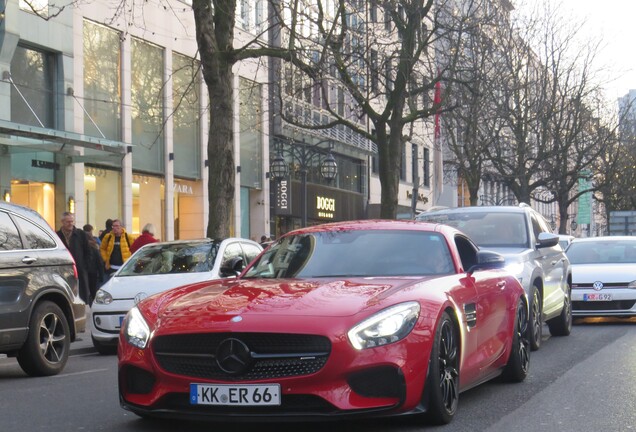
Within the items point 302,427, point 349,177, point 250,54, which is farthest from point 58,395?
point 349,177

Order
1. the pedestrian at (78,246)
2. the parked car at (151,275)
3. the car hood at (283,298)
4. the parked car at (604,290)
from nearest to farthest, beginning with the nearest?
1. the car hood at (283,298)
2. the parked car at (151,275)
3. the parked car at (604,290)
4. the pedestrian at (78,246)

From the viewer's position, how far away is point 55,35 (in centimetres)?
2889

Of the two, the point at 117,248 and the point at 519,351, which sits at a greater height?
the point at 117,248

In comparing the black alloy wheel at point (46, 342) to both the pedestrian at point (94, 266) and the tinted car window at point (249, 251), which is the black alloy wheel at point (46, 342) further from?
the pedestrian at point (94, 266)

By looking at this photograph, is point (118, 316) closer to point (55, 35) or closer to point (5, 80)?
point (5, 80)

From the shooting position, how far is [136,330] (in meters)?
6.82

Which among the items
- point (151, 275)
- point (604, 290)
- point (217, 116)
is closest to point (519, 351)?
point (151, 275)

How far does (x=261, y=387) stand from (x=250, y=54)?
14.7 metres

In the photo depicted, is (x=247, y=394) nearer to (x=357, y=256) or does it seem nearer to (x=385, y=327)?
(x=385, y=327)

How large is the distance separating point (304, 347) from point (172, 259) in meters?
8.97

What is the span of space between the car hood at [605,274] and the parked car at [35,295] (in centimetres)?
899

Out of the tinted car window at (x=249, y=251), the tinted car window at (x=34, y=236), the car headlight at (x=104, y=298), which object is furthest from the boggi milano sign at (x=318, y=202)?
the tinted car window at (x=34, y=236)

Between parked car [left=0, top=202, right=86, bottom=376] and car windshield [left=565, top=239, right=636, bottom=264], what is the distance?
10.3 m

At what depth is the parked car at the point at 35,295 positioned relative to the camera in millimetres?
10609
